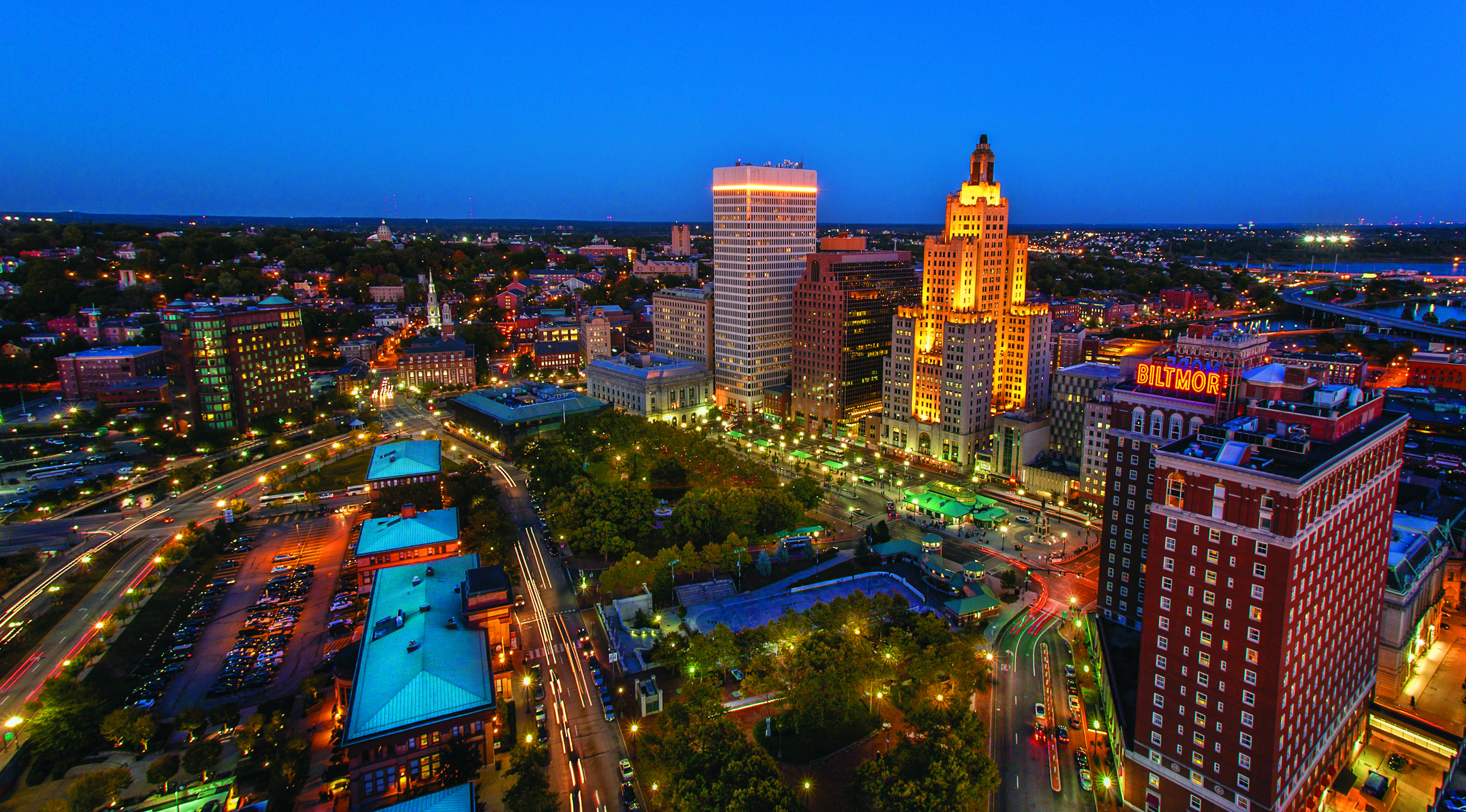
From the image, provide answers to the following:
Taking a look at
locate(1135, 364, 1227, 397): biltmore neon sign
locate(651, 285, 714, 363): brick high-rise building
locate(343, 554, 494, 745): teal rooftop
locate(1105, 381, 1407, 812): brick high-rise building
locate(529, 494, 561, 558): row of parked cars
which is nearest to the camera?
locate(1105, 381, 1407, 812): brick high-rise building

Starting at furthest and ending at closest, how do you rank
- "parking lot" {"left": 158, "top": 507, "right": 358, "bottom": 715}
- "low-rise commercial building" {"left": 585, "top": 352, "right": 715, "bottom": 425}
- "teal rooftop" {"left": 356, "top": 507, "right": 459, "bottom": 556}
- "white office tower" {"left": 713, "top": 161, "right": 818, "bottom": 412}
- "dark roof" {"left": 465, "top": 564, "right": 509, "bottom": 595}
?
"low-rise commercial building" {"left": 585, "top": 352, "right": 715, "bottom": 425} < "white office tower" {"left": 713, "top": 161, "right": 818, "bottom": 412} < "teal rooftop" {"left": 356, "top": 507, "right": 459, "bottom": 556} < "dark roof" {"left": 465, "top": 564, "right": 509, "bottom": 595} < "parking lot" {"left": 158, "top": 507, "right": 358, "bottom": 715}

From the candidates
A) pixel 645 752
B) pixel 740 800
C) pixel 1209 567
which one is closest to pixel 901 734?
pixel 740 800

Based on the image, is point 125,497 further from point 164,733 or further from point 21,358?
point 21,358

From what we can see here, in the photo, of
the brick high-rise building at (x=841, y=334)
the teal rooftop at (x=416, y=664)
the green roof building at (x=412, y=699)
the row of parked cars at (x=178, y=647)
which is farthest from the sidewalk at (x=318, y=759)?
the brick high-rise building at (x=841, y=334)

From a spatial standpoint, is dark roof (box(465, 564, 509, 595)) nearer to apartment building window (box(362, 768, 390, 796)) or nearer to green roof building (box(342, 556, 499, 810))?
green roof building (box(342, 556, 499, 810))

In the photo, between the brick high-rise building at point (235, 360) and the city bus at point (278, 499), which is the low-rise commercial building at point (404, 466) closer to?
the city bus at point (278, 499)

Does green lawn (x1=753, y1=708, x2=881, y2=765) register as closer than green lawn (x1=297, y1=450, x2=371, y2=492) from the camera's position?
Yes

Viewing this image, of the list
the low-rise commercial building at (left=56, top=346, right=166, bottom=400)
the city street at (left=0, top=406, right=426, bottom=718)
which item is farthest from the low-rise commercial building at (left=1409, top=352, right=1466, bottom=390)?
the low-rise commercial building at (left=56, top=346, right=166, bottom=400)

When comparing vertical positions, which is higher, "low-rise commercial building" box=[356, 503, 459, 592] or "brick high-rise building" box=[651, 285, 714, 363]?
"brick high-rise building" box=[651, 285, 714, 363]
